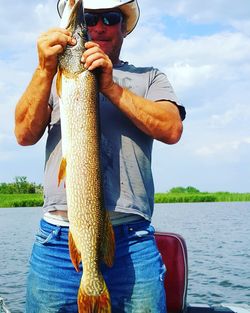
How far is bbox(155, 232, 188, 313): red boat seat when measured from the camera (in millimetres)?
4598

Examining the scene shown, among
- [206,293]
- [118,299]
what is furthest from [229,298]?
[118,299]

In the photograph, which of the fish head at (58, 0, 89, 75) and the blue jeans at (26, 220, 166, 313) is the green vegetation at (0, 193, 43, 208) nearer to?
the blue jeans at (26, 220, 166, 313)

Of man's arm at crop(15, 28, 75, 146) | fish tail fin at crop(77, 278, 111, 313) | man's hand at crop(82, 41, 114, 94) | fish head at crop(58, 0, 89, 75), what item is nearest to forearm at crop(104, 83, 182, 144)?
man's hand at crop(82, 41, 114, 94)

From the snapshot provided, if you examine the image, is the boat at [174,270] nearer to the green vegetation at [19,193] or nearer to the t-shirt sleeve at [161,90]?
the t-shirt sleeve at [161,90]

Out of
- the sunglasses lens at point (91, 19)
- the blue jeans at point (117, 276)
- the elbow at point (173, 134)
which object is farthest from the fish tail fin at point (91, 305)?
the sunglasses lens at point (91, 19)

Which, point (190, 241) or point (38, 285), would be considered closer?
point (38, 285)

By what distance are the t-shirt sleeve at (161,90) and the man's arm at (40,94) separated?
0.67 metres

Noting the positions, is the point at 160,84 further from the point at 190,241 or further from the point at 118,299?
the point at 190,241

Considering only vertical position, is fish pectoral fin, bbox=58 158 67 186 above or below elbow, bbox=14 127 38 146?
below

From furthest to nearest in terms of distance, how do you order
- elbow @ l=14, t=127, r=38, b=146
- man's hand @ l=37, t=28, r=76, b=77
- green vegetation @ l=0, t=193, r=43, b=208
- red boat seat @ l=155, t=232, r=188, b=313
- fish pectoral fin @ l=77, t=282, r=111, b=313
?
green vegetation @ l=0, t=193, r=43, b=208
red boat seat @ l=155, t=232, r=188, b=313
elbow @ l=14, t=127, r=38, b=146
fish pectoral fin @ l=77, t=282, r=111, b=313
man's hand @ l=37, t=28, r=76, b=77

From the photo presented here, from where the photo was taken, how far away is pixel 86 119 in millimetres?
3232

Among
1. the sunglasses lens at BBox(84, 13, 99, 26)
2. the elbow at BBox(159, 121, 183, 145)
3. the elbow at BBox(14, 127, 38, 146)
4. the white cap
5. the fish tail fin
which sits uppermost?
the white cap

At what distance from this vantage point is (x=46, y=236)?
3.45 m

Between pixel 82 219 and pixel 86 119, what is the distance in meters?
0.58
